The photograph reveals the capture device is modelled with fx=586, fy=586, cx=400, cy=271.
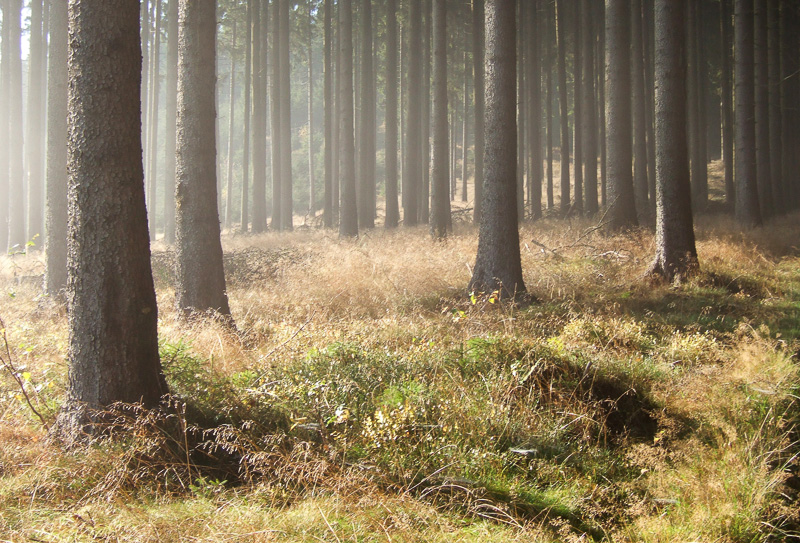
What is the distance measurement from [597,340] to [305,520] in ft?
15.0

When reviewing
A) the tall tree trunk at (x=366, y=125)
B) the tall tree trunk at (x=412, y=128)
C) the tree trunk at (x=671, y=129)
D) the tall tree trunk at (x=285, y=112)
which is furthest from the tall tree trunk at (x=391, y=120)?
the tree trunk at (x=671, y=129)

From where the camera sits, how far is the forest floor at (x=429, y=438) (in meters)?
3.74

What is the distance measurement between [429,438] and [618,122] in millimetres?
11959

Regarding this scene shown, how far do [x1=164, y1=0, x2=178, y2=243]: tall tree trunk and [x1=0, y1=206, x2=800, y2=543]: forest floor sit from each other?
15.8m

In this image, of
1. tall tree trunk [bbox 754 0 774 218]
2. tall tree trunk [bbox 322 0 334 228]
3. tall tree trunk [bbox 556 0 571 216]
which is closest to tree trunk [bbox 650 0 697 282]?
tall tree trunk [bbox 754 0 774 218]

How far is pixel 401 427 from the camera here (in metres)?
4.62

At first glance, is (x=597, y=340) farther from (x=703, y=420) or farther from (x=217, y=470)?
(x=217, y=470)

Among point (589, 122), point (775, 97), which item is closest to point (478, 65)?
point (589, 122)

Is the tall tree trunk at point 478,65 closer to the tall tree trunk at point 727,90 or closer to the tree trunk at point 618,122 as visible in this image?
the tree trunk at point 618,122

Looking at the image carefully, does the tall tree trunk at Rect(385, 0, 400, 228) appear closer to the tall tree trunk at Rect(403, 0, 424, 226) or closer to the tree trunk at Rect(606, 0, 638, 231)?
the tall tree trunk at Rect(403, 0, 424, 226)

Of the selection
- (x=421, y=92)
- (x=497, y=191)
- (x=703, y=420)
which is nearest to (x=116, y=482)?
(x=703, y=420)

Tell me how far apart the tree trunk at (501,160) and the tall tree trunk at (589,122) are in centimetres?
988

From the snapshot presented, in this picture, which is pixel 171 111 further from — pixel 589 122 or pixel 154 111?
pixel 589 122

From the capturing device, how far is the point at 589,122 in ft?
62.4
